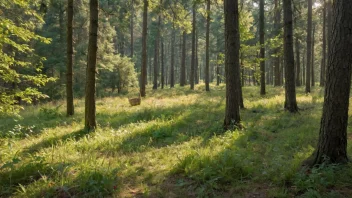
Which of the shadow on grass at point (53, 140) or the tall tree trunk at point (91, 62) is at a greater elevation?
the tall tree trunk at point (91, 62)

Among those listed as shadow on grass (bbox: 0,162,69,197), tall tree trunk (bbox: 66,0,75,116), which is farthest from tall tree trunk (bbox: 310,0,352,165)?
tall tree trunk (bbox: 66,0,75,116)

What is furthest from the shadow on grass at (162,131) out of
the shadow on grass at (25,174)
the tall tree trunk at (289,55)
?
the tall tree trunk at (289,55)

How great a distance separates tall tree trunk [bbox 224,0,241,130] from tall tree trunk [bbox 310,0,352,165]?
11.4 ft

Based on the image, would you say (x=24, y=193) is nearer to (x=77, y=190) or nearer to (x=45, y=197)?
(x=45, y=197)

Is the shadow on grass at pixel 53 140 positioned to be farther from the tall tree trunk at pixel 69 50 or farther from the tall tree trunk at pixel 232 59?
the tall tree trunk at pixel 232 59

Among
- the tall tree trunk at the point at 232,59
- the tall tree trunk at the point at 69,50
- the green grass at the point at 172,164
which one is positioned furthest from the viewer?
the tall tree trunk at the point at 69,50

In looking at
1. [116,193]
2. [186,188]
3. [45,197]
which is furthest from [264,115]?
[45,197]

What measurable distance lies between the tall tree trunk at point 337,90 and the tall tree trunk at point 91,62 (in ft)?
21.6

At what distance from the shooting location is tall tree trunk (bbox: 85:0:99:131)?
8.22 m

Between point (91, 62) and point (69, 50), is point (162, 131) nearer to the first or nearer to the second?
point (91, 62)

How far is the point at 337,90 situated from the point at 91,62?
6.81 metres

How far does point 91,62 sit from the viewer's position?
8.31m

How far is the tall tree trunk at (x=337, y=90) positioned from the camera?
4.33 m

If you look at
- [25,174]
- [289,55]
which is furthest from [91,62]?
[289,55]
